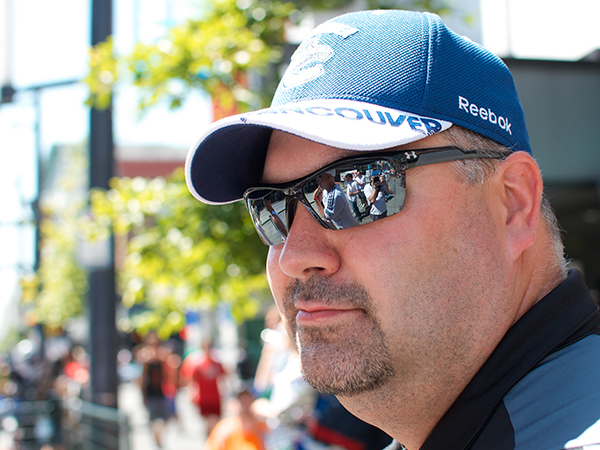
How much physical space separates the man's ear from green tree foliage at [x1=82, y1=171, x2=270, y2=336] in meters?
2.67

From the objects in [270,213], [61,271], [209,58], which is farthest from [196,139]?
[61,271]

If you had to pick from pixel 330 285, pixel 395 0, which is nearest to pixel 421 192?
pixel 330 285

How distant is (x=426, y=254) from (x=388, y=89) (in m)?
0.39

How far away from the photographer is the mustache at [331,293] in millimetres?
1261

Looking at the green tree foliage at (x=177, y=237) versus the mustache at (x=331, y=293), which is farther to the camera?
the green tree foliage at (x=177, y=237)

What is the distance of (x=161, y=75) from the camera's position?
386 cm

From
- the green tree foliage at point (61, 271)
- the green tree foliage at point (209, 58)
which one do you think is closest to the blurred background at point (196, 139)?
the green tree foliage at point (209, 58)

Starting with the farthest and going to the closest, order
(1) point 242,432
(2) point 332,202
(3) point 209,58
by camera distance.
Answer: (1) point 242,432 → (3) point 209,58 → (2) point 332,202

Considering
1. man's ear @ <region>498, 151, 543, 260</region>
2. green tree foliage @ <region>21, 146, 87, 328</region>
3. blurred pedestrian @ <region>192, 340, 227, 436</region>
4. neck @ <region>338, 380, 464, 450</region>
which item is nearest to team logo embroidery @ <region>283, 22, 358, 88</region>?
man's ear @ <region>498, 151, 543, 260</region>

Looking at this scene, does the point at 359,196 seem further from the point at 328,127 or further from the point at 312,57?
the point at 312,57

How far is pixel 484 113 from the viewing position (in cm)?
132

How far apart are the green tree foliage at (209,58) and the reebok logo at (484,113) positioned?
2751 millimetres

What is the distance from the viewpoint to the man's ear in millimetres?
1322

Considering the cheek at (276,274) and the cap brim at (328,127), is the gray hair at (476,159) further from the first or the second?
the cheek at (276,274)
